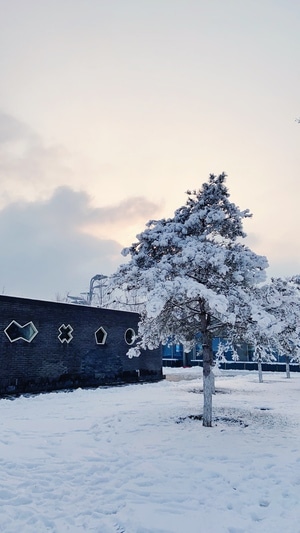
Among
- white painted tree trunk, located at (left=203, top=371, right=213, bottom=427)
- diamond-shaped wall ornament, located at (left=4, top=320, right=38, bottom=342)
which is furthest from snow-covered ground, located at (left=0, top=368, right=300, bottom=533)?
diamond-shaped wall ornament, located at (left=4, top=320, right=38, bottom=342)

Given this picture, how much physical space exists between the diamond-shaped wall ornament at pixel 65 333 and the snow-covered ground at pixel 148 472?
6228 millimetres

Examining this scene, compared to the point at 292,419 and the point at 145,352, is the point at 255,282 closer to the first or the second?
the point at 292,419

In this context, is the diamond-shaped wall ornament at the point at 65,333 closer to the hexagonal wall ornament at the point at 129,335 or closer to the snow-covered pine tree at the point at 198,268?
the hexagonal wall ornament at the point at 129,335

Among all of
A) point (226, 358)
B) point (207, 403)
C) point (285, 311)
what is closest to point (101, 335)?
point (207, 403)

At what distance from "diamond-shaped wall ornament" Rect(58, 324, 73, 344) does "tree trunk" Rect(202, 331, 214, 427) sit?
386 inches

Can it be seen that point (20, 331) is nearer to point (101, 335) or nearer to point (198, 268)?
point (101, 335)

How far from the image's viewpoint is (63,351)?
18.7m

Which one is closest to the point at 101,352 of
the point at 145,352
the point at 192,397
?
the point at 145,352

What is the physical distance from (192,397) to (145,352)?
7247 millimetres

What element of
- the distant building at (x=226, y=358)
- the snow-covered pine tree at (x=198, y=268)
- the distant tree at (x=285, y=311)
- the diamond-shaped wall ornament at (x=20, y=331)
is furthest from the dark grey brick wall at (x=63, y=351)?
the distant building at (x=226, y=358)

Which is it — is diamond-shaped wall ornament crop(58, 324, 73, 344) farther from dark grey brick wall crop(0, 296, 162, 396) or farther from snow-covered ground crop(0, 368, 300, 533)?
snow-covered ground crop(0, 368, 300, 533)

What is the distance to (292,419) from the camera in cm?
1173

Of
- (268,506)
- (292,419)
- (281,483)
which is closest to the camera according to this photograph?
(268,506)

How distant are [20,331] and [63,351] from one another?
2542mm
